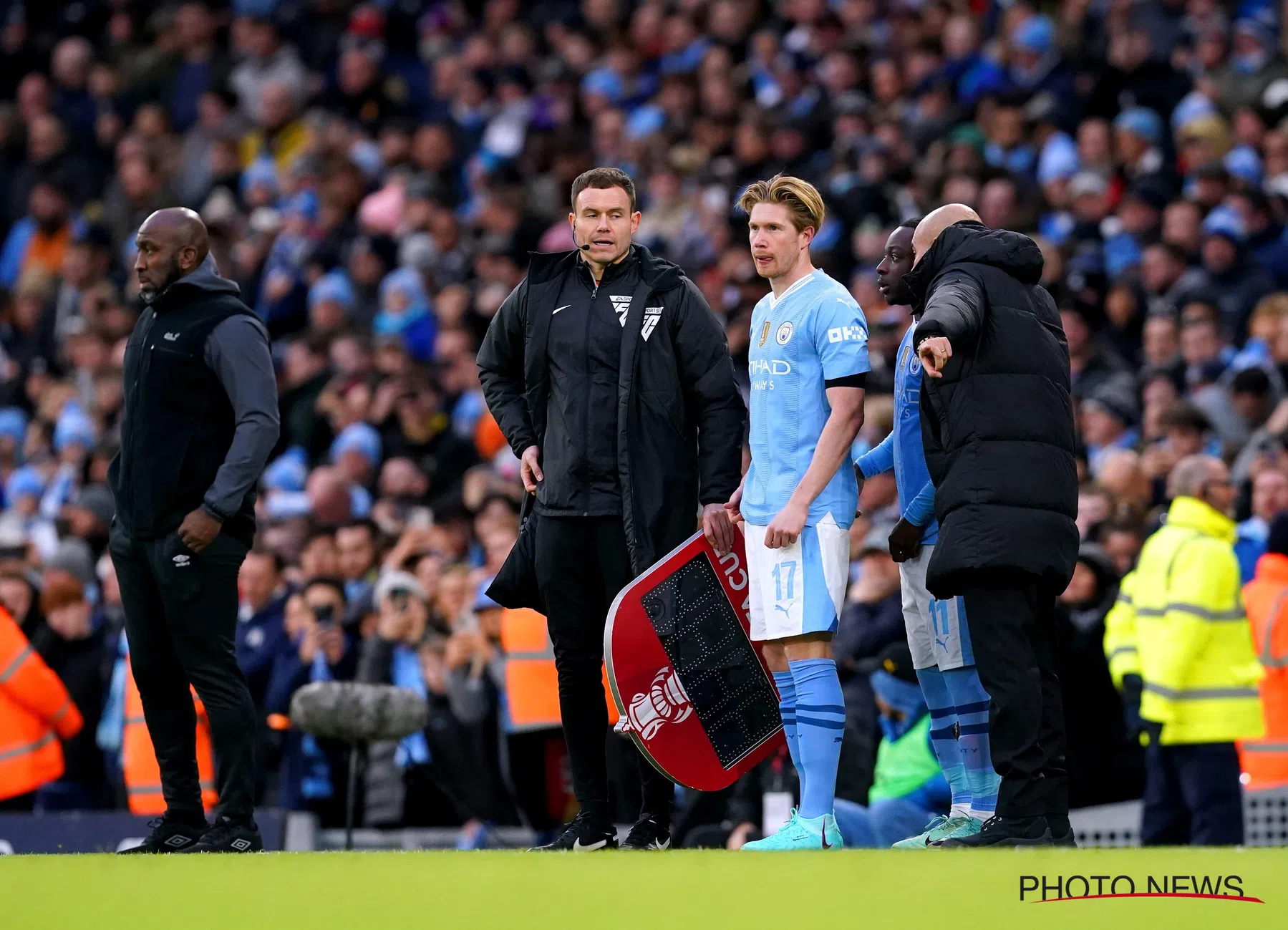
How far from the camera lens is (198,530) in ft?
22.1

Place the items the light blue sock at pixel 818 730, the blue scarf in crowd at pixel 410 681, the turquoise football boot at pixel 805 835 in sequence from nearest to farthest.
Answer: the turquoise football boot at pixel 805 835, the light blue sock at pixel 818 730, the blue scarf in crowd at pixel 410 681

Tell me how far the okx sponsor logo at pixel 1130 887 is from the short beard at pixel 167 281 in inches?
149

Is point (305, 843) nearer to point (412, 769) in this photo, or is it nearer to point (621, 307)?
point (412, 769)

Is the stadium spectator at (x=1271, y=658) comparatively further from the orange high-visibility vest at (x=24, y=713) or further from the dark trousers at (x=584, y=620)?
the orange high-visibility vest at (x=24, y=713)

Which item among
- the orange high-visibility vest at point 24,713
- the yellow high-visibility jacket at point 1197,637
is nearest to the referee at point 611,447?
the yellow high-visibility jacket at point 1197,637

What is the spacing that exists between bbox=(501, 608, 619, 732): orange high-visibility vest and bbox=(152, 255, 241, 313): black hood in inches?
153

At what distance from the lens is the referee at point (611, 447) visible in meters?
6.71

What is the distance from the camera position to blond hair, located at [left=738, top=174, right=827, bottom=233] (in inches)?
263

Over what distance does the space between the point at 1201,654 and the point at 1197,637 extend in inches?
5.2

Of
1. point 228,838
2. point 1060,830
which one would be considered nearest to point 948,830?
point 1060,830

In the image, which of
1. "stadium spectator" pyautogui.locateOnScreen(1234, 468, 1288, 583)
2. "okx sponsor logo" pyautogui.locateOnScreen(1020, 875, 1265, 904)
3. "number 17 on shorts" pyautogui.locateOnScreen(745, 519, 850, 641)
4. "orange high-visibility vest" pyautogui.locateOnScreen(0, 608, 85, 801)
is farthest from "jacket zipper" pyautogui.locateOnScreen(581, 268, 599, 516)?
"orange high-visibility vest" pyautogui.locateOnScreen(0, 608, 85, 801)

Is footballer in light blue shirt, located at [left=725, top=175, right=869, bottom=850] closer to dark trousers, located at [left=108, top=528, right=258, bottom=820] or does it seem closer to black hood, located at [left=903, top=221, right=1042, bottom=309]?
black hood, located at [left=903, top=221, right=1042, bottom=309]

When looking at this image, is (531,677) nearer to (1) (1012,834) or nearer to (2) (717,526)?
(2) (717,526)

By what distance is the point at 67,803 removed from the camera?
11.8 meters
